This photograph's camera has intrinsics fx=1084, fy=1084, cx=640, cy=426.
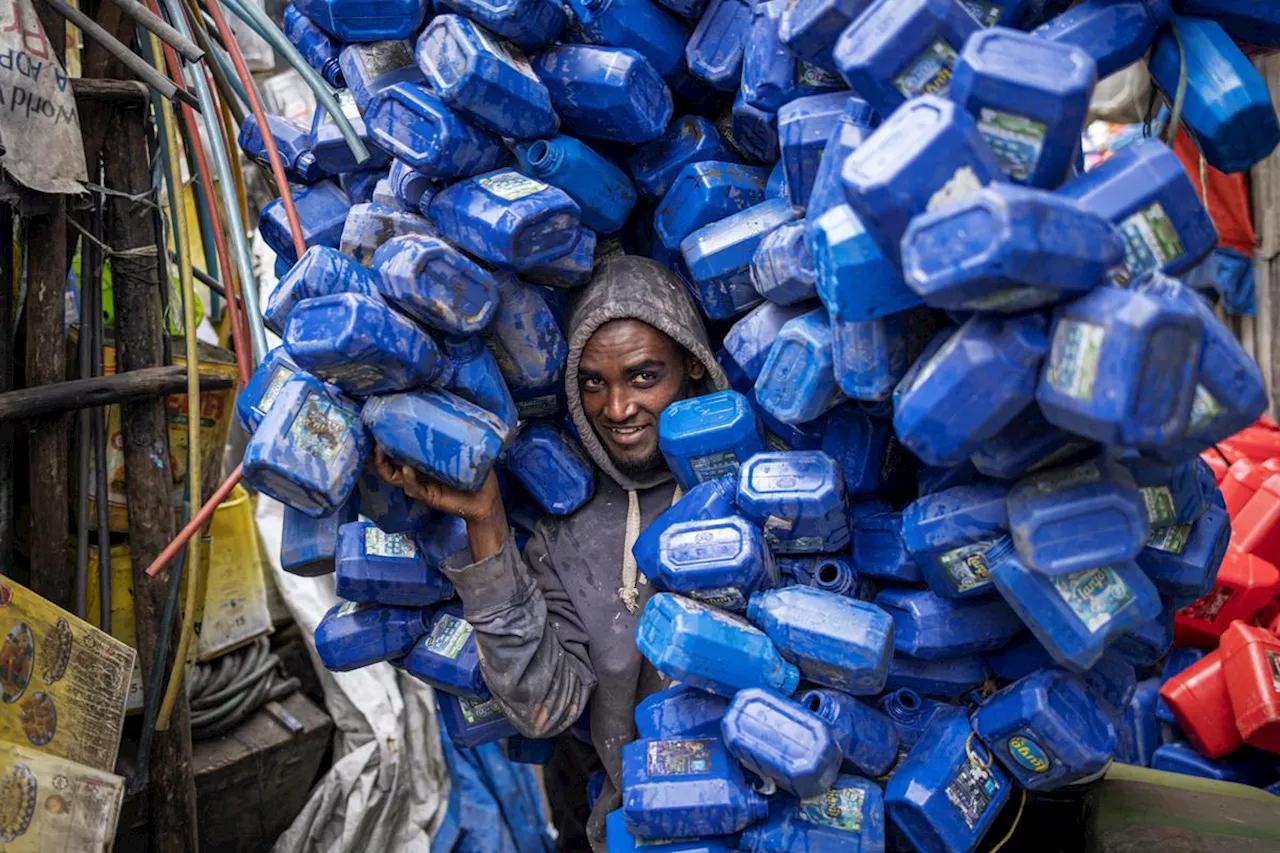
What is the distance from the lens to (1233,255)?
4508 millimetres

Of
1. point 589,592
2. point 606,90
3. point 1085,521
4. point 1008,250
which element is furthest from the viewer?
point 589,592

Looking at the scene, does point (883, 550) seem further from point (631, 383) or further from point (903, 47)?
point (903, 47)

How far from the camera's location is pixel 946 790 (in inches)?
78.5

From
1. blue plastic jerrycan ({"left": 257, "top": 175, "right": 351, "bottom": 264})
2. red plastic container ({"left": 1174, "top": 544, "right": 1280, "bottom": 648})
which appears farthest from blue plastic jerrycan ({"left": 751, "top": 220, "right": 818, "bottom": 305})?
red plastic container ({"left": 1174, "top": 544, "right": 1280, "bottom": 648})

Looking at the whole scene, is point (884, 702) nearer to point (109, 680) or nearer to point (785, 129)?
point (785, 129)

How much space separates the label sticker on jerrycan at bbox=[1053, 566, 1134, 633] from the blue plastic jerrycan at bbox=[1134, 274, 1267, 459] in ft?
0.96

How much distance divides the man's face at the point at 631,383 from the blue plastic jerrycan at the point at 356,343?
56 centimetres

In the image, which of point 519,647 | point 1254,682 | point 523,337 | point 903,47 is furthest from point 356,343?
point 1254,682

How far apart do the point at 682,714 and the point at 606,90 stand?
4.21 feet

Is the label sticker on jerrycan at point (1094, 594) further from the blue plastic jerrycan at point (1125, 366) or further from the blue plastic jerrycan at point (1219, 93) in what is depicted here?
the blue plastic jerrycan at point (1219, 93)

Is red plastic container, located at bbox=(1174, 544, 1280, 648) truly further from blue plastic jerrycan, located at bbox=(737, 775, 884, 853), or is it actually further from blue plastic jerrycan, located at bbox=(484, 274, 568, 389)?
blue plastic jerrycan, located at bbox=(484, 274, 568, 389)

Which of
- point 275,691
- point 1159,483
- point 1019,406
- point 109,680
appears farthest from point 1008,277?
point 275,691

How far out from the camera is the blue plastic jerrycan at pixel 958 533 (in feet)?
6.07

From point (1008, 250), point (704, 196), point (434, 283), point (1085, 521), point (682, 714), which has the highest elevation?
point (1008, 250)
